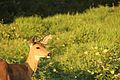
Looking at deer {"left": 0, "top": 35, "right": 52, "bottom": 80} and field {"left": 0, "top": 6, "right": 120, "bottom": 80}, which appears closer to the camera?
deer {"left": 0, "top": 35, "right": 52, "bottom": 80}

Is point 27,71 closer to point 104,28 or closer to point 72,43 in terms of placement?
point 72,43

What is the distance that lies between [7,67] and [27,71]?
0.51 meters

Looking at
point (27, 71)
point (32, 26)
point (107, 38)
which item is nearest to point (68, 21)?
point (32, 26)

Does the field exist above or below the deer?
below

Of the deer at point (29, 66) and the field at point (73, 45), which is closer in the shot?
the deer at point (29, 66)

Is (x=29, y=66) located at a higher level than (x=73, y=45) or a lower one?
higher

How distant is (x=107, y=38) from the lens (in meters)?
11.5

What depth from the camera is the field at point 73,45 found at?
30.8 ft

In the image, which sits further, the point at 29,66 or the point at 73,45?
the point at 73,45

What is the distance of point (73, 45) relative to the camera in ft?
35.6

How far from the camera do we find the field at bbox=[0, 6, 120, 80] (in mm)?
9391

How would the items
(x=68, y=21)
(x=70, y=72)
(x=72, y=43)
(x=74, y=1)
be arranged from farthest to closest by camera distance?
(x=74, y=1), (x=68, y=21), (x=72, y=43), (x=70, y=72)

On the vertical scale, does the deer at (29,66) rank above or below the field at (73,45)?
above

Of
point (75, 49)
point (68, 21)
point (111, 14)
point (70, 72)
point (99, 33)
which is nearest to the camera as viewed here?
point (70, 72)
